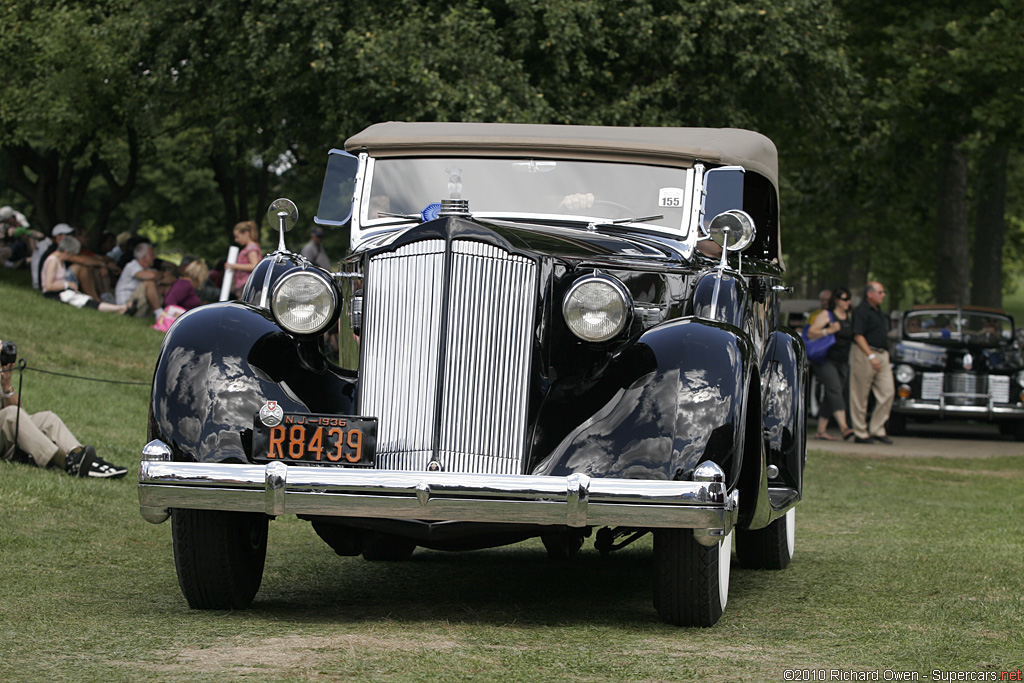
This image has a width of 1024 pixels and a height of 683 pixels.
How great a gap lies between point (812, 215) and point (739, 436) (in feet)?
89.4

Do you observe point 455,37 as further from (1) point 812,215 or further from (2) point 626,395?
(1) point 812,215

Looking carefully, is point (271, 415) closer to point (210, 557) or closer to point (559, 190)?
point (210, 557)

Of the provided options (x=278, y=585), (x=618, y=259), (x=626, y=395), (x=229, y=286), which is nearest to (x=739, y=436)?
(x=626, y=395)

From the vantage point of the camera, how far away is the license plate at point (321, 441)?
490 cm

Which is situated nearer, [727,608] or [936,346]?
[727,608]

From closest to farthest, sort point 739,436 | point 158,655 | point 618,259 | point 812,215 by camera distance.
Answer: point 158,655
point 739,436
point 618,259
point 812,215

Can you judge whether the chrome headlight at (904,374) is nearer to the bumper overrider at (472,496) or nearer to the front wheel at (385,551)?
the front wheel at (385,551)

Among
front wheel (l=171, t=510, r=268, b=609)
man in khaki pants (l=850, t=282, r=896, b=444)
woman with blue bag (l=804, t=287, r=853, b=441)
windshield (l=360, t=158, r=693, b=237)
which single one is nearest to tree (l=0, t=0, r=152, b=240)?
woman with blue bag (l=804, t=287, r=853, b=441)

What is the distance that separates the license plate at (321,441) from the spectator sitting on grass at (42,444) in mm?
4458

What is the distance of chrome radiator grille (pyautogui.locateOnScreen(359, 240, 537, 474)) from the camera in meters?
4.94

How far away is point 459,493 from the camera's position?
4531 mm

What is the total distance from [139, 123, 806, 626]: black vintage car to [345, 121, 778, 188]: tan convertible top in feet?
2.67

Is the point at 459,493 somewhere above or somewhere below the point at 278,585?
above

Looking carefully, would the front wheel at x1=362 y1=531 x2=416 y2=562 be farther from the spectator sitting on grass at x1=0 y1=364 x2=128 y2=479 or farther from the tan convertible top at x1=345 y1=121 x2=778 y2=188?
the spectator sitting on grass at x1=0 y1=364 x2=128 y2=479
